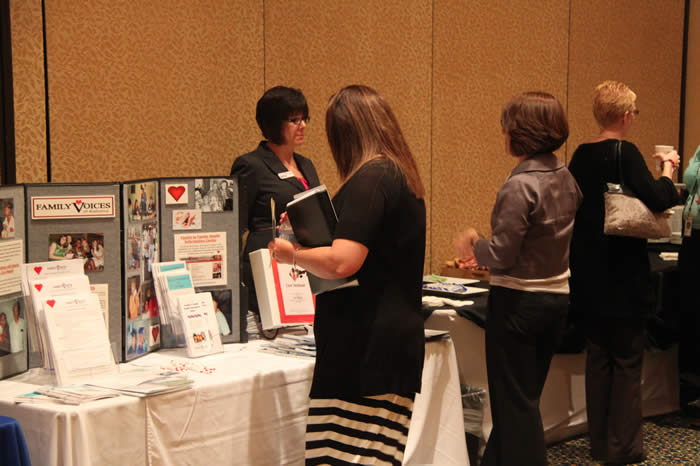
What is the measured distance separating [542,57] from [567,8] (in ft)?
1.44

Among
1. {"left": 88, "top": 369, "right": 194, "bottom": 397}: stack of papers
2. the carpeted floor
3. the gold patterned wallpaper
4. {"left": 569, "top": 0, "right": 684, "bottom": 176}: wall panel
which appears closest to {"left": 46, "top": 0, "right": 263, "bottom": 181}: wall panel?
the gold patterned wallpaper

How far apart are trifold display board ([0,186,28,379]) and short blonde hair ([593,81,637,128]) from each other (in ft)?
7.34

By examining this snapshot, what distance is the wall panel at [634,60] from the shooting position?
5.26 metres

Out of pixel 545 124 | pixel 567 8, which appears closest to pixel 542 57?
pixel 567 8

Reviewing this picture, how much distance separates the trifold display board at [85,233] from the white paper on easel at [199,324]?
0.63 ft

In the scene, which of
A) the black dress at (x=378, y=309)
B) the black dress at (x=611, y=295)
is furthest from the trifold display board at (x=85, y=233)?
the black dress at (x=611, y=295)

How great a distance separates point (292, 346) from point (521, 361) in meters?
0.80

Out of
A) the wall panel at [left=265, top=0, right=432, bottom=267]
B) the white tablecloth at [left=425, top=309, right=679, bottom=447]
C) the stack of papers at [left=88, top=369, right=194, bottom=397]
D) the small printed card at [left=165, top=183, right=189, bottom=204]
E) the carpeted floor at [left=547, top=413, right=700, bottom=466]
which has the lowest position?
the carpeted floor at [left=547, top=413, right=700, bottom=466]

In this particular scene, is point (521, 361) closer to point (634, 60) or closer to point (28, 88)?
point (28, 88)

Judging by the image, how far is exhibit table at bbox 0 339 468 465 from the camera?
1.74 meters

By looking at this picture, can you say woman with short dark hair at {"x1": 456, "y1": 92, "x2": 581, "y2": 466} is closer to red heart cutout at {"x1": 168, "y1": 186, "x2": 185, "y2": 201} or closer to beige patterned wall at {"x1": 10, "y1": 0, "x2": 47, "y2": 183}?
red heart cutout at {"x1": 168, "y1": 186, "x2": 185, "y2": 201}

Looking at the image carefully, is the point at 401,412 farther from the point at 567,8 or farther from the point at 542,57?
the point at 567,8

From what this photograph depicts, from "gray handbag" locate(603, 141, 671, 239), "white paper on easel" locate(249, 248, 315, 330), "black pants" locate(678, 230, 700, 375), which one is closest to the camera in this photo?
"white paper on easel" locate(249, 248, 315, 330)

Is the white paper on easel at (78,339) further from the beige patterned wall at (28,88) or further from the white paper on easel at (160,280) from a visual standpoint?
the beige patterned wall at (28,88)
